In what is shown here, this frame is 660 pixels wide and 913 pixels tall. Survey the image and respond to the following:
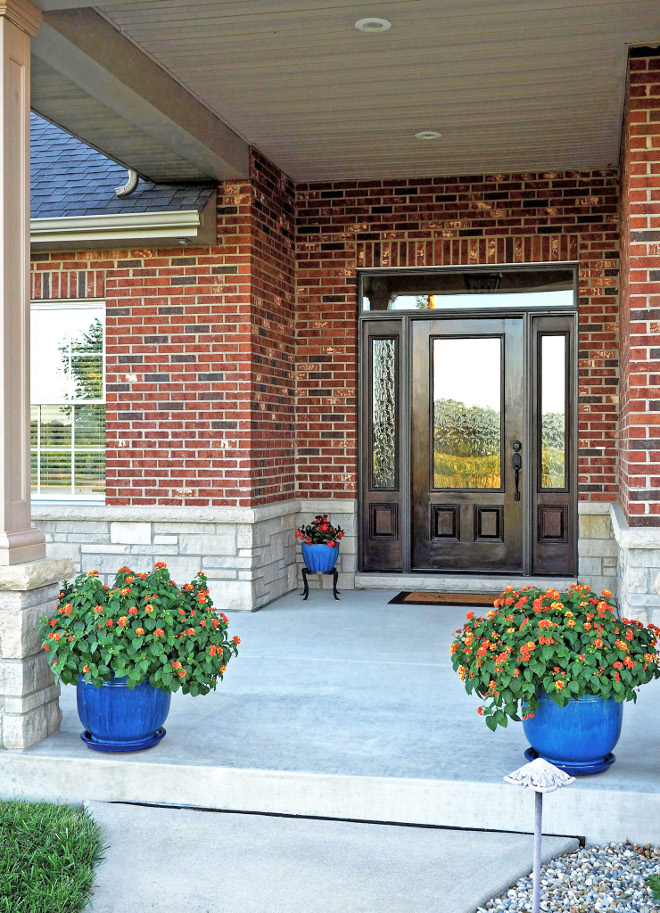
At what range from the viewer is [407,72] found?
227 inches

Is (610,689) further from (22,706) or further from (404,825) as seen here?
(22,706)

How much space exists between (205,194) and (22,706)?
4324 mm

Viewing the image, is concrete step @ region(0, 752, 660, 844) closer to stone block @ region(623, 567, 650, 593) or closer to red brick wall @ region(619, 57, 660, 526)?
stone block @ region(623, 567, 650, 593)

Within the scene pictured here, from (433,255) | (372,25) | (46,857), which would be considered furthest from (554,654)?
(433,255)

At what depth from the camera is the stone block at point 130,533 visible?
291 inches

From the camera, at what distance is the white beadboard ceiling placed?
500cm

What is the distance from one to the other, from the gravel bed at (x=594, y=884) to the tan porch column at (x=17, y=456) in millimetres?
2086

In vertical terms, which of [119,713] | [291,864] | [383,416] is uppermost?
[383,416]

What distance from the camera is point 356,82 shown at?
5934 millimetres

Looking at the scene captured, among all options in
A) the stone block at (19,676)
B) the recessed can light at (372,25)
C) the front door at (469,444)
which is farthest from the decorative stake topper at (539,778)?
the front door at (469,444)

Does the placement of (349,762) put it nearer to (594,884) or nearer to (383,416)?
(594,884)

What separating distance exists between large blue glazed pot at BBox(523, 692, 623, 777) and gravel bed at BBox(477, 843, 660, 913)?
12.4 inches

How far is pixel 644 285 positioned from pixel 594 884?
3.41m

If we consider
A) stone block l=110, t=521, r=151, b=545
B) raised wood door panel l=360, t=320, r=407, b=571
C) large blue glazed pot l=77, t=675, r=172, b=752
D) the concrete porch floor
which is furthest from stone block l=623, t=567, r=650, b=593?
stone block l=110, t=521, r=151, b=545
